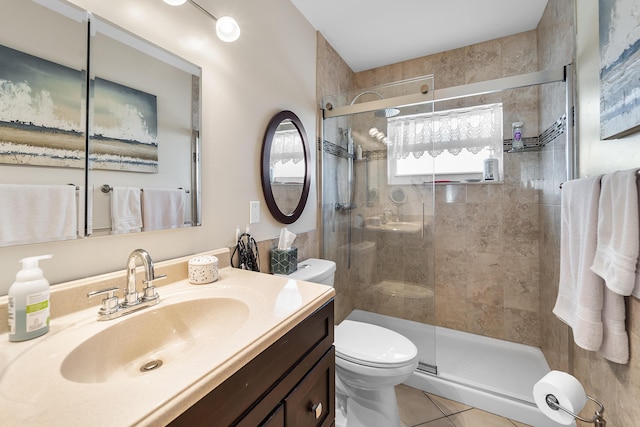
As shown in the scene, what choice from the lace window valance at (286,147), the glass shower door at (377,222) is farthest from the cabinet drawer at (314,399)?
the glass shower door at (377,222)

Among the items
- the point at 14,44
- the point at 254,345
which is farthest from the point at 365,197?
the point at 14,44

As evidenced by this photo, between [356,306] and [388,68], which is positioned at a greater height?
[388,68]

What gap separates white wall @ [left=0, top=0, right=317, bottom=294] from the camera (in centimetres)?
82

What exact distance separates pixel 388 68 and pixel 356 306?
227 cm

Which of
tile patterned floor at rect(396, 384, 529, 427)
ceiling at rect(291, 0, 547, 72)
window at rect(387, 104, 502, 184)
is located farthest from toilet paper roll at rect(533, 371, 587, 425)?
ceiling at rect(291, 0, 547, 72)

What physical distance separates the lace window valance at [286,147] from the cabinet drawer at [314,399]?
3.56 ft

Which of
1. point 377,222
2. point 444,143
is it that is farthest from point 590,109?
point 377,222

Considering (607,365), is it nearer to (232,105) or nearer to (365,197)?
(365,197)

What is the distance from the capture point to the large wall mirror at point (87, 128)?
669mm

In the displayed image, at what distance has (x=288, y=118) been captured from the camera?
167 cm

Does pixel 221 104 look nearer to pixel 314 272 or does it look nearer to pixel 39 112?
pixel 39 112

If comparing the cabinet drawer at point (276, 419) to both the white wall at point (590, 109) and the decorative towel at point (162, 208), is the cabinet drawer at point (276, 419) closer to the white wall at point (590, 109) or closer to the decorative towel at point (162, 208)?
the decorative towel at point (162, 208)

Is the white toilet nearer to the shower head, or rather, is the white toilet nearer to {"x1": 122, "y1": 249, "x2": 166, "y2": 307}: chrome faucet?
{"x1": 122, "y1": 249, "x2": 166, "y2": 307}: chrome faucet

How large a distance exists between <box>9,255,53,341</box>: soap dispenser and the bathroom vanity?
0.02m
